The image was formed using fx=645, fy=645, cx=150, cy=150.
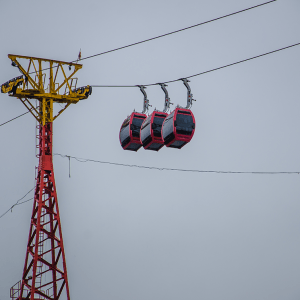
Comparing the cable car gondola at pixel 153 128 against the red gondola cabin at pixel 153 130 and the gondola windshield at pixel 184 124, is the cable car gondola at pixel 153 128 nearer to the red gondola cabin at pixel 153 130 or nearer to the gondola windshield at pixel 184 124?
the red gondola cabin at pixel 153 130

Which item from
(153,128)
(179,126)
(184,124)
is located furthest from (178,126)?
(153,128)

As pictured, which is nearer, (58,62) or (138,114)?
(58,62)

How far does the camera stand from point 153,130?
107ft

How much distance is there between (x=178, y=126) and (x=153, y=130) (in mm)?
1655

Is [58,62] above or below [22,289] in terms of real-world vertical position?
above

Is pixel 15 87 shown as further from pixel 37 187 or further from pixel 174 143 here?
pixel 174 143

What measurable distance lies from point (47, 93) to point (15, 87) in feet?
5.29

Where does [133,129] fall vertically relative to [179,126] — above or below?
above

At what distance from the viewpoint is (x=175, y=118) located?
31.6m

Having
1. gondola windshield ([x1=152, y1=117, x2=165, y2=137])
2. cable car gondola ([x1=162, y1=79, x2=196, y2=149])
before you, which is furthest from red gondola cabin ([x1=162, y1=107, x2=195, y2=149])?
gondola windshield ([x1=152, y1=117, x2=165, y2=137])

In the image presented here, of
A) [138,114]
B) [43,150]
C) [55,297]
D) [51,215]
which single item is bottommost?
[55,297]

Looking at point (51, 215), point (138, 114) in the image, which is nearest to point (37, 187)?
point (51, 215)

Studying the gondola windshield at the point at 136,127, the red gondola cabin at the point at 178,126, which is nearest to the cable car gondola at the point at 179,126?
the red gondola cabin at the point at 178,126

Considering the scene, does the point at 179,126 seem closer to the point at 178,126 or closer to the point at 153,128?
the point at 178,126
